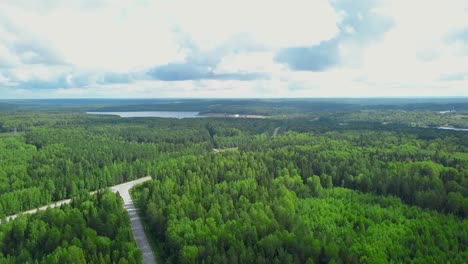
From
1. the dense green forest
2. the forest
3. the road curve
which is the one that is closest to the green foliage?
the forest

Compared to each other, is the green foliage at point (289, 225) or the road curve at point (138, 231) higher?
the green foliage at point (289, 225)

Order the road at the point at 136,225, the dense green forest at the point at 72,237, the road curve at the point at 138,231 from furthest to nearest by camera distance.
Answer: the road at the point at 136,225, the road curve at the point at 138,231, the dense green forest at the point at 72,237

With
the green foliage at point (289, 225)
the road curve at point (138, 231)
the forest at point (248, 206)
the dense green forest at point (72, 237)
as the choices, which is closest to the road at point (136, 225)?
the road curve at point (138, 231)

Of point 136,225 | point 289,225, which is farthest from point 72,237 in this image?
point 289,225

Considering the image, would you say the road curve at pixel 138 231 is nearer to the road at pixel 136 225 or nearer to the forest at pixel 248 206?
the road at pixel 136 225

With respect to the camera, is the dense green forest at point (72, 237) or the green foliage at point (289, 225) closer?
the dense green forest at point (72, 237)

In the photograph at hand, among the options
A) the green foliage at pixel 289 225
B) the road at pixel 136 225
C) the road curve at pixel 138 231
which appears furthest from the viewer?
the road at pixel 136 225

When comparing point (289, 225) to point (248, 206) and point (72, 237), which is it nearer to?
point (248, 206)

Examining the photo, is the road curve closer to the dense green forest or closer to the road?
the road
